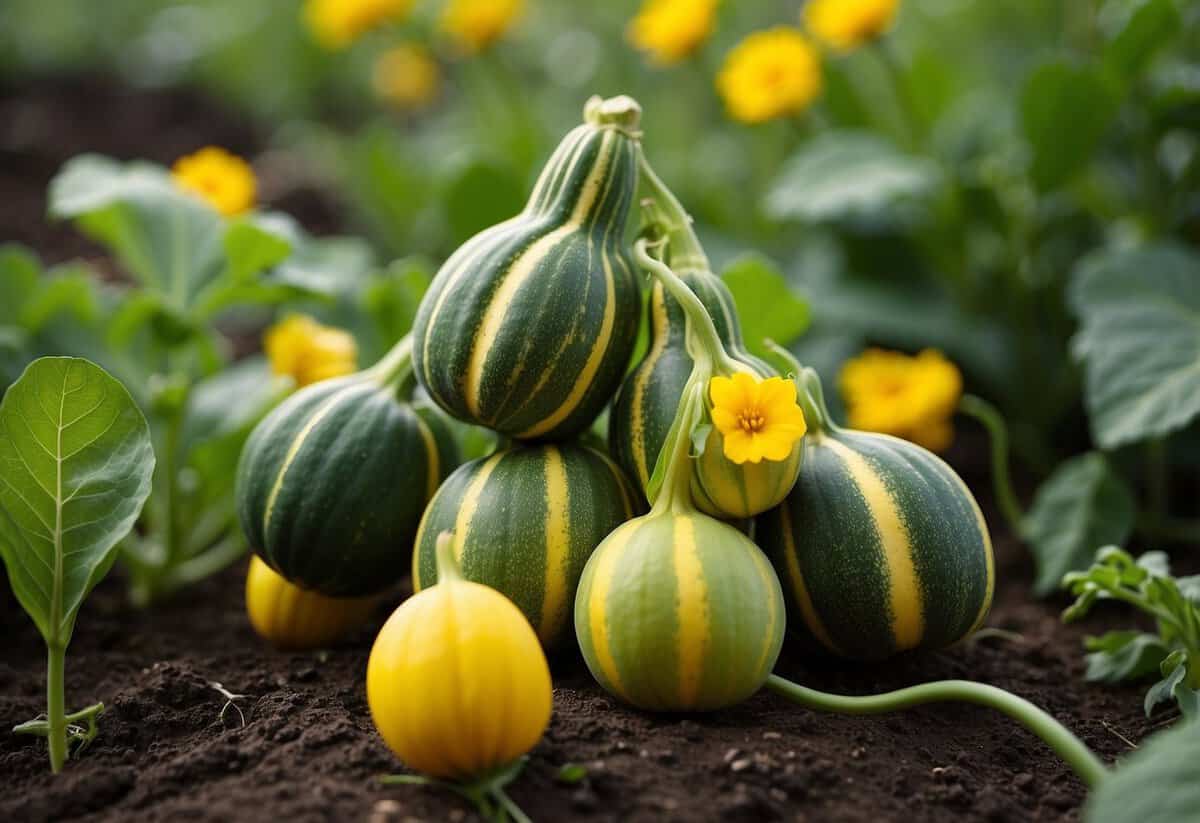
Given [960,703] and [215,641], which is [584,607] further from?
[215,641]

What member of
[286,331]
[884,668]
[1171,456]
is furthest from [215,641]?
[1171,456]

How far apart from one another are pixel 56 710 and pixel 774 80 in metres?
2.57

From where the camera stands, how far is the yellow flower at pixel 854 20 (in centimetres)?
328

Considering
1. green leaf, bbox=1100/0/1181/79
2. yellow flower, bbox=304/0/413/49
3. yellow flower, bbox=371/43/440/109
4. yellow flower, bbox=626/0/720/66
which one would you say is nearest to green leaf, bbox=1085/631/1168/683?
green leaf, bbox=1100/0/1181/79

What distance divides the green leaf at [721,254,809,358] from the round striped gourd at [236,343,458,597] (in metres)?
0.68

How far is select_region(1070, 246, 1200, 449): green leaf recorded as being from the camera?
253 cm

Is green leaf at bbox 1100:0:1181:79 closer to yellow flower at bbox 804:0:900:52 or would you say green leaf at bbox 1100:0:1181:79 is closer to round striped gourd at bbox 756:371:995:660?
yellow flower at bbox 804:0:900:52

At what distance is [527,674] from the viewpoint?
156 cm

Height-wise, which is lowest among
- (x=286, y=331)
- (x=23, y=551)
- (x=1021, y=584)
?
(x=1021, y=584)

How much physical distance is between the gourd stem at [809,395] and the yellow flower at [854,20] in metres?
1.62

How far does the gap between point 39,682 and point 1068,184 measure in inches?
106

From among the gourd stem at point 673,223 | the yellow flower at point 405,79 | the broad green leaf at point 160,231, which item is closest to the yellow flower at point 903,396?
the gourd stem at point 673,223

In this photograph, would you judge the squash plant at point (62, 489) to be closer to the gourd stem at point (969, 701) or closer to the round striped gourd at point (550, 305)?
the round striped gourd at point (550, 305)

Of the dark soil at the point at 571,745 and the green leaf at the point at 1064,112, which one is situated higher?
the green leaf at the point at 1064,112
